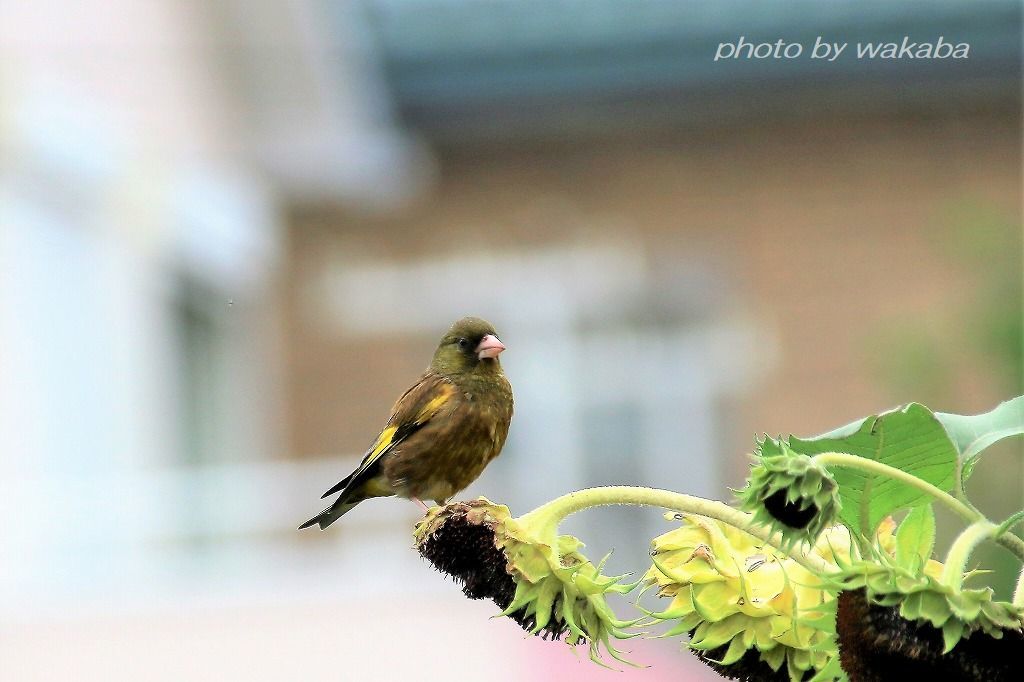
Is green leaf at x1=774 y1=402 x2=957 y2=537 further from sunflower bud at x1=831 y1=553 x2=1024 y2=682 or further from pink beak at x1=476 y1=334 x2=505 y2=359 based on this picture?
pink beak at x1=476 y1=334 x2=505 y2=359

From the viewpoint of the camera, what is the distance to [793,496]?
3.43ft

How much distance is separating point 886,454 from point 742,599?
0.17 metres

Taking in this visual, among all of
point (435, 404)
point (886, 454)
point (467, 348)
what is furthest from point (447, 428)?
point (886, 454)

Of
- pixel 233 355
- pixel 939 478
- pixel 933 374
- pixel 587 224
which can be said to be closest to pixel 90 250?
pixel 233 355

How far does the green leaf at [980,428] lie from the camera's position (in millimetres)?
1157

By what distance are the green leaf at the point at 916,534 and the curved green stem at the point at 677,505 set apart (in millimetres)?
53

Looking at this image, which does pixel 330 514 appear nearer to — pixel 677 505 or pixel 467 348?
pixel 467 348

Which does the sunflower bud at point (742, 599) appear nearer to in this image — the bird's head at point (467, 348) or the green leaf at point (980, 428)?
the green leaf at point (980, 428)

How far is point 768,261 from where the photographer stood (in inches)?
420

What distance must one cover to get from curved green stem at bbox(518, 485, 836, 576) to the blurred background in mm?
7645

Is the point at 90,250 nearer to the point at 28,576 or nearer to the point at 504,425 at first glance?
the point at 28,576

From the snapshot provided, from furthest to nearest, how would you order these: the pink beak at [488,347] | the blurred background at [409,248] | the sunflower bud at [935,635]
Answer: the blurred background at [409,248] → the pink beak at [488,347] → the sunflower bud at [935,635]

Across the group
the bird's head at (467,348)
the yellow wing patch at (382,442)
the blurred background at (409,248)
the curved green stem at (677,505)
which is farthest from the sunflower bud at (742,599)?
the blurred background at (409,248)

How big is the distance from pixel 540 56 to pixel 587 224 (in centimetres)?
135
